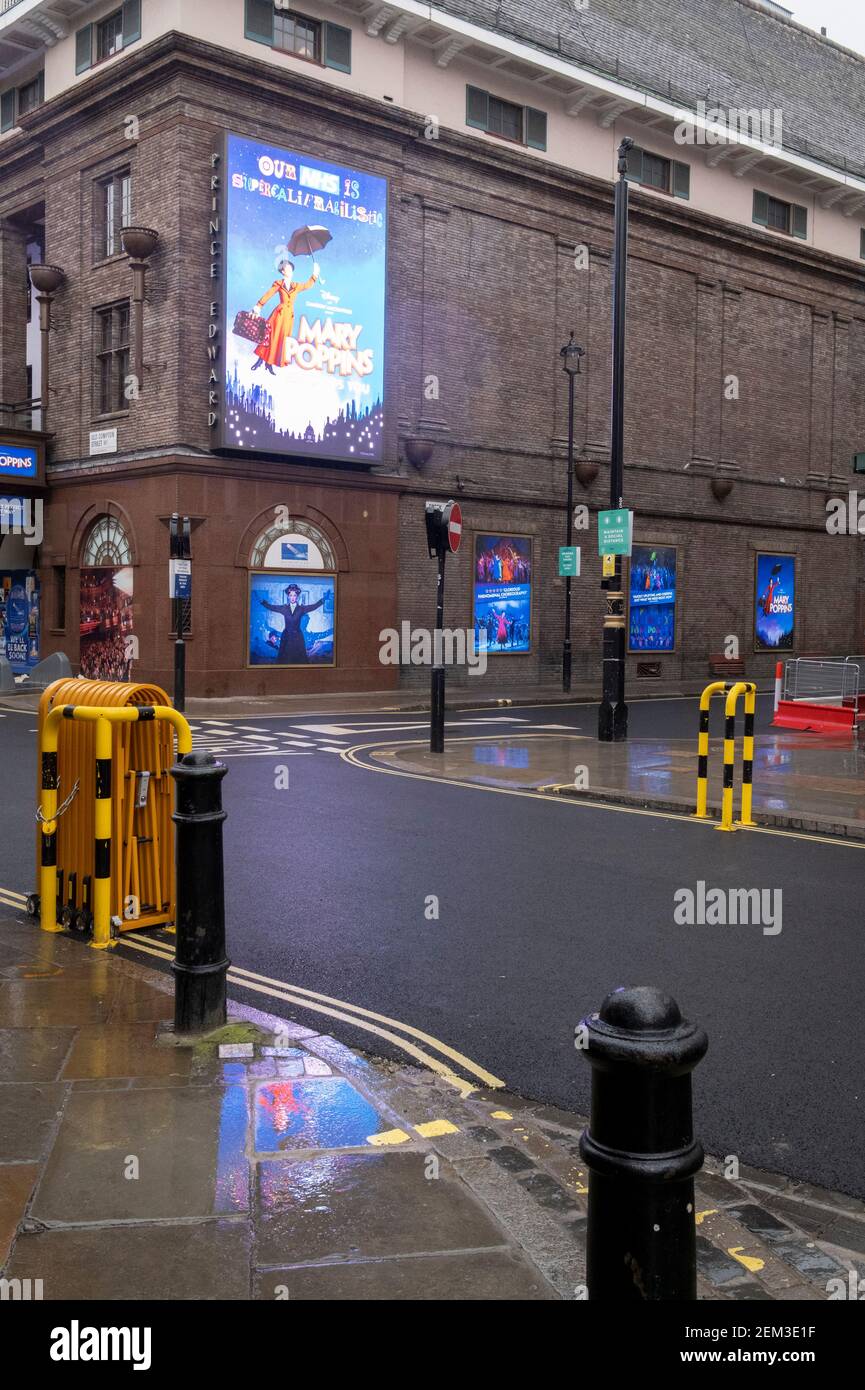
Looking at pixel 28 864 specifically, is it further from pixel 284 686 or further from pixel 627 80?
pixel 627 80

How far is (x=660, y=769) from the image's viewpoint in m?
14.4

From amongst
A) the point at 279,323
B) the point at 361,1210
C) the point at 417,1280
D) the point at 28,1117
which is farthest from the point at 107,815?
A: the point at 279,323

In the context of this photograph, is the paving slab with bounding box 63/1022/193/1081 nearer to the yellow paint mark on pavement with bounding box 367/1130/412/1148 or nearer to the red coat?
the yellow paint mark on pavement with bounding box 367/1130/412/1148

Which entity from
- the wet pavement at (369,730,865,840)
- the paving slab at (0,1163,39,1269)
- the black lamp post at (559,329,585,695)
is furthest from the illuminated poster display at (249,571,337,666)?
the paving slab at (0,1163,39,1269)

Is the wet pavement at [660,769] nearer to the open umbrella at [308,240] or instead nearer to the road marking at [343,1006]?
the road marking at [343,1006]

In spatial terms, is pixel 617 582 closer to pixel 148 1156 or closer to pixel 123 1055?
pixel 123 1055

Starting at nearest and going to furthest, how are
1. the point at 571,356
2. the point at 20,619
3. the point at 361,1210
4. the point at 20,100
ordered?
the point at 361,1210, the point at 20,100, the point at 20,619, the point at 571,356

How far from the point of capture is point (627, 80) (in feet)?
103

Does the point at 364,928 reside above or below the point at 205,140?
below

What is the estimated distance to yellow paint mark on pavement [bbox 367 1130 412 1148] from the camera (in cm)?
411

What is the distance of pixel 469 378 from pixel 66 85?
10972 millimetres

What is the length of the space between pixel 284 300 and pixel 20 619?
10.7 meters

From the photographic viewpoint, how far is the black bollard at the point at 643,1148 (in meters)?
2.46

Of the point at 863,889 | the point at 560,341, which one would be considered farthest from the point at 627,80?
the point at 863,889
